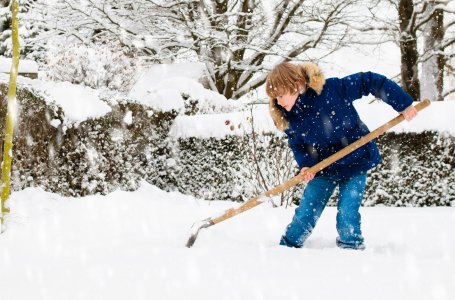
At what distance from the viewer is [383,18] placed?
11.1 m

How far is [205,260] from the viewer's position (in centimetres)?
259

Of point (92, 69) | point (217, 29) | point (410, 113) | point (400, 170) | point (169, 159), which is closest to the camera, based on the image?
point (410, 113)

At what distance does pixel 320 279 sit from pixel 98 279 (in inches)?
41.2

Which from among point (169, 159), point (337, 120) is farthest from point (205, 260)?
point (169, 159)

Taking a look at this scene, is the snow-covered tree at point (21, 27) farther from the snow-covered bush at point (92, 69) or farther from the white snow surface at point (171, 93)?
the snow-covered bush at point (92, 69)

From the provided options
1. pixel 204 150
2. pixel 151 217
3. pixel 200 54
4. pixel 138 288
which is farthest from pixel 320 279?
pixel 200 54

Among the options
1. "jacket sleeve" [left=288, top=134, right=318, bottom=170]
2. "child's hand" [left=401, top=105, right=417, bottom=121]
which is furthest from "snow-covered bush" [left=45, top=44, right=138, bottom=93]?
"child's hand" [left=401, top=105, right=417, bottom=121]

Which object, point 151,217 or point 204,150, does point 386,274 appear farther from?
point 204,150

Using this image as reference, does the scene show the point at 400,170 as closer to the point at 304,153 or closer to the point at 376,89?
the point at 304,153

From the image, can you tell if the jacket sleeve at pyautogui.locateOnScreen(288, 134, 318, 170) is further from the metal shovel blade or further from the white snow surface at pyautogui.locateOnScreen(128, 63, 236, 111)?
the white snow surface at pyautogui.locateOnScreen(128, 63, 236, 111)

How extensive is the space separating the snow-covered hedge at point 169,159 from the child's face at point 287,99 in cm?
263

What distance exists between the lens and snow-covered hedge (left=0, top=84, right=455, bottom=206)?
16.0ft

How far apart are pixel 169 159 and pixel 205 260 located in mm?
4727

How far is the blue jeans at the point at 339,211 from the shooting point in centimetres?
326
